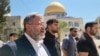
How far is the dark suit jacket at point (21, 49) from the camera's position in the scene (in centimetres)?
441

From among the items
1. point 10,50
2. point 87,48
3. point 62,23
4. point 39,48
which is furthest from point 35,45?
point 62,23

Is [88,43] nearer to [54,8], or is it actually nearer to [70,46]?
[70,46]

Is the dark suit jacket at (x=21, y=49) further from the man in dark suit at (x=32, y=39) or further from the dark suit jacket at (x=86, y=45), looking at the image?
the dark suit jacket at (x=86, y=45)

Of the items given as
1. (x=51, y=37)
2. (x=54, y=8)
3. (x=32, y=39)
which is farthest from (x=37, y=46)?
(x=54, y=8)

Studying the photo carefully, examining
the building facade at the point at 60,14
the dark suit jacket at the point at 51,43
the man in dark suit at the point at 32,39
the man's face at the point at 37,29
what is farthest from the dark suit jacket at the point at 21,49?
the building facade at the point at 60,14

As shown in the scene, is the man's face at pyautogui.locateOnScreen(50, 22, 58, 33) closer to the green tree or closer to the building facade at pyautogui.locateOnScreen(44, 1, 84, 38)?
the green tree

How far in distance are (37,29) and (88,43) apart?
2231 mm

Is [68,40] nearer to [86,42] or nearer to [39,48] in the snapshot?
[86,42]

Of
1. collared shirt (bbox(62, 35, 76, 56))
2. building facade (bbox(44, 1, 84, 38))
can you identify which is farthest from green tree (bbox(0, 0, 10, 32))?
building facade (bbox(44, 1, 84, 38))

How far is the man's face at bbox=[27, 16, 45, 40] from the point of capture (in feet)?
16.1

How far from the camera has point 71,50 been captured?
9562mm

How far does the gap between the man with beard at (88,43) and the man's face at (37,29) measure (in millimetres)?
2104

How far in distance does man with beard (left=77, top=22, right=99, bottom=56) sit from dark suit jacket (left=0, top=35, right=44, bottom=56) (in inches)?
89.3

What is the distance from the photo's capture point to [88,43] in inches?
274
